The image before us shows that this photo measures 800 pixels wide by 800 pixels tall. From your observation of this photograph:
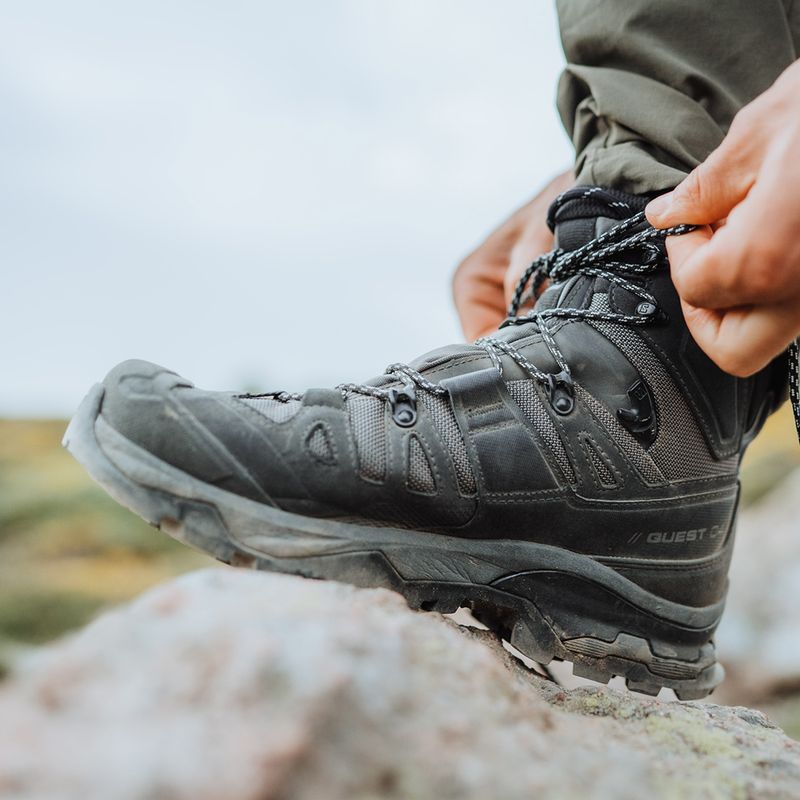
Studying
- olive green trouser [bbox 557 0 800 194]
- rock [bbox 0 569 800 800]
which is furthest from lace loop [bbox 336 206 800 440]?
rock [bbox 0 569 800 800]

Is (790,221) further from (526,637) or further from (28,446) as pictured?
(28,446)

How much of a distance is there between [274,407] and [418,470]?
232 mm

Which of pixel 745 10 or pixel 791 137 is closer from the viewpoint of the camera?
pixel 791 137

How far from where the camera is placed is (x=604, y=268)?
1433mm

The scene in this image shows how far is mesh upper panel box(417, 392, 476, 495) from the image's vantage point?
1263mm

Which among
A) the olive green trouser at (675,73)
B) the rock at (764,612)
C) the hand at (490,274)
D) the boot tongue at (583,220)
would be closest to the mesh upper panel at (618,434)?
the boot tongue at (583,220)

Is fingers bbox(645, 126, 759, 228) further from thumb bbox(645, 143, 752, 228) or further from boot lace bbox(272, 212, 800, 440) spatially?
boot lace bbox(272, 212, 800, 440)

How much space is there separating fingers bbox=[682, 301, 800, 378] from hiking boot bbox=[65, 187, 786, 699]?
21 cm

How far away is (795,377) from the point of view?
55.0 inches

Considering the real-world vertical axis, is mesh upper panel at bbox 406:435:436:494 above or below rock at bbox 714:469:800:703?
above

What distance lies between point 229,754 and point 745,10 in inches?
55.8

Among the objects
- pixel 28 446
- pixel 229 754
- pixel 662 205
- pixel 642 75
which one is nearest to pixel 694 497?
pixel 662 205

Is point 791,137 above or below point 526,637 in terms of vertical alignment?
above

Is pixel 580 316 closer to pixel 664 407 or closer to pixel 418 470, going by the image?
pixel 664 407
